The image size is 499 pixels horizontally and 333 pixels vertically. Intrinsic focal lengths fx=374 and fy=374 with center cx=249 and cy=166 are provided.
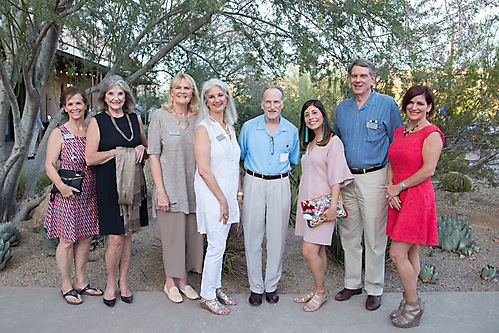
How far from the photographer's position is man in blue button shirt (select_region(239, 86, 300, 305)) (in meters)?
3.32

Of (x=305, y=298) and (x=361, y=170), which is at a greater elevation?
(x=361, y=170)

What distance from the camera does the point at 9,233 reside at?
475 cm

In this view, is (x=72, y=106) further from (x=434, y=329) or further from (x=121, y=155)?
(x=434, y=329)

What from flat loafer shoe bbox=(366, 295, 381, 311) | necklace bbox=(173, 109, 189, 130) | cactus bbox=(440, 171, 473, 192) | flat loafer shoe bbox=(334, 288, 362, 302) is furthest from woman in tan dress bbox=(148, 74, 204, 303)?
cactus bbox=(440, 171, 473, 192)

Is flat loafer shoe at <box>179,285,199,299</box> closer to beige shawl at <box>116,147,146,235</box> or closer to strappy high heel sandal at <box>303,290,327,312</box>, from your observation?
beige shawl at <box>116,147,146,235</box>

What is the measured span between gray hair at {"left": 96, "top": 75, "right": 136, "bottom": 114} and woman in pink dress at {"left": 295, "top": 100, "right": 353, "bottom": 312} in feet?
5.25

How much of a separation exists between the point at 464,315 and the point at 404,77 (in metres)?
3.53

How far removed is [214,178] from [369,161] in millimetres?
1391

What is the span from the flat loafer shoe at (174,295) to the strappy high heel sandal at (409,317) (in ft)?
6.16

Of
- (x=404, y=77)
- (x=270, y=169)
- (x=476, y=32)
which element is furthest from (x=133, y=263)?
(x=476, y=32)

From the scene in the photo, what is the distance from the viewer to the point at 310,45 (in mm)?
5117

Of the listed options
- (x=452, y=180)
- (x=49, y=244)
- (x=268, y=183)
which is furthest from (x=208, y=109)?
(x=452, y=180)

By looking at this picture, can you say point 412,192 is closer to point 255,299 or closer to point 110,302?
point 255,299

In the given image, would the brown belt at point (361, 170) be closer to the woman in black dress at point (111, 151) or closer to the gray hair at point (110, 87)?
the woman in black dress at point (111, 151)
